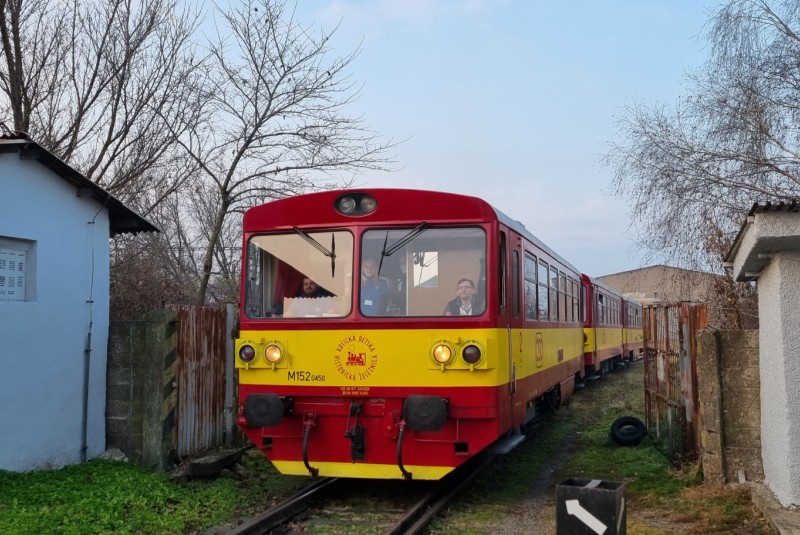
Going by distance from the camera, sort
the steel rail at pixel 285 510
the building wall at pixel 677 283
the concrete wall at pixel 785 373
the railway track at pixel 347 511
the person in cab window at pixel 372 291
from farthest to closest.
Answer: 1. the building wall at pixel 677 283
2. the person in cab window at pixel 372 291
3. the railway track at pixel 347 511
4. the steel rail at pixel 285 510
5. the concrete wall at pixel 785 373

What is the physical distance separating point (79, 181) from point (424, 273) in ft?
14.3

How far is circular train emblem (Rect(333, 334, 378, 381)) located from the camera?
700 centimetres

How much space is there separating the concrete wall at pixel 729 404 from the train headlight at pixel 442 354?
100 inches

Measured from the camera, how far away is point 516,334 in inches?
304

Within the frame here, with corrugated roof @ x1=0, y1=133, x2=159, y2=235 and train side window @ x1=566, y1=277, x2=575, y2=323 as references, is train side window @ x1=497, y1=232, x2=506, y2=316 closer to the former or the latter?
corrugated roof @ x1=0, y1=133, x2=159, y2=235

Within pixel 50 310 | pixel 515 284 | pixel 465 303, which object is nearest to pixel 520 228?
pixel 515 284

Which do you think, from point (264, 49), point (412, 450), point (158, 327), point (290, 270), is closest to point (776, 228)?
point (412, 450)

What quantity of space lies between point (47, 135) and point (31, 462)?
7.96 m

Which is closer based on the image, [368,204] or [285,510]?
[285,510]

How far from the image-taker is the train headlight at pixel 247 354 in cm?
735

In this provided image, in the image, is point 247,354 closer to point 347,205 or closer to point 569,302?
point 347,205

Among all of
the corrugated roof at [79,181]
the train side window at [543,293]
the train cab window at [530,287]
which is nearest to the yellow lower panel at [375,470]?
the train cab window at [530,287]

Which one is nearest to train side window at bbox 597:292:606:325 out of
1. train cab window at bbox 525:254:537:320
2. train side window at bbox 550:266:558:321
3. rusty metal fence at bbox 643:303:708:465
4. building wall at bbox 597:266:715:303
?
building wall at bbox 597:266:715:303

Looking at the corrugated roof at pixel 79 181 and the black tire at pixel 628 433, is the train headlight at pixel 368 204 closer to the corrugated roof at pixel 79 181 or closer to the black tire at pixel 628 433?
the corrugated roof at pixel 79 181
